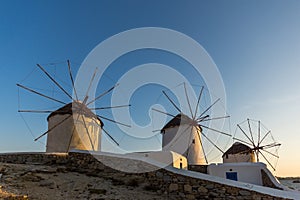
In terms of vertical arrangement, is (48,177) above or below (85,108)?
below

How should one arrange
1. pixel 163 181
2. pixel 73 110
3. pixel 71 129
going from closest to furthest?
1. pixel 163 181
2. pixel 71 129
3. pixel 73 110

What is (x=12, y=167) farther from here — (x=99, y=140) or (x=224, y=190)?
(x=99, y=140)

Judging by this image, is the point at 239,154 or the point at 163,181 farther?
the point at 239,154

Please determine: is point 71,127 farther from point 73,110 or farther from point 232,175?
point 232,175

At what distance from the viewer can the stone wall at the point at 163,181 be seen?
9047 mm

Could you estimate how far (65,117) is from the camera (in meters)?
20.4

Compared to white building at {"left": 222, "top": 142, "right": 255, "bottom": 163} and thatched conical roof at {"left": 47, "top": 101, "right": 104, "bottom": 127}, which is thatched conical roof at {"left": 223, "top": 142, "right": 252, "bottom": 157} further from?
thatched conical roof at {"left": 47, "top": 101, "right": 104, "bottom": 127}

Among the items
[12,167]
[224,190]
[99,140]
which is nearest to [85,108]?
[99,140]

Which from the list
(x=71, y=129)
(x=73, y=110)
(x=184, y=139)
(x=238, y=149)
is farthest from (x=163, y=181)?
(x=238, y=149)

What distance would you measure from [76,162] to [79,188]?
13.1ft

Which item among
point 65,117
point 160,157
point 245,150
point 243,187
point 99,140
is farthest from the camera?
point 245,150

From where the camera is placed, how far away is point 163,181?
996cm

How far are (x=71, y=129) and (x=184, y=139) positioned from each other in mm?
9803

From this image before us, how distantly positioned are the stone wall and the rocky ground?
0.63ft
